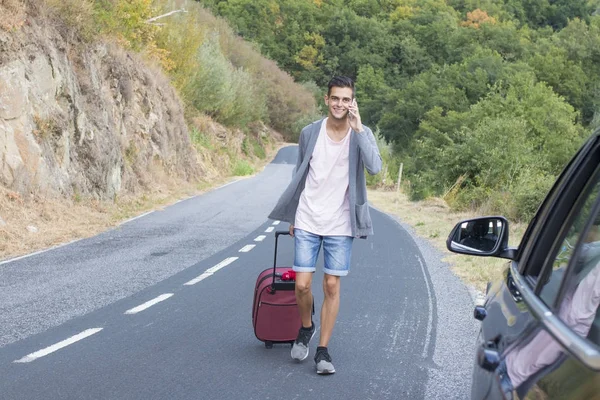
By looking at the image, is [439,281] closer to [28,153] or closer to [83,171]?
[28,153]

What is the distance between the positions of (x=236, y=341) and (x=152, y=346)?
0.68m

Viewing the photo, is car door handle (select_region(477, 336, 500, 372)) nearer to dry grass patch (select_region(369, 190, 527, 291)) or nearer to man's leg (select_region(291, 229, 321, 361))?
dry grass patch (select_region(369, 190, 527, 291))

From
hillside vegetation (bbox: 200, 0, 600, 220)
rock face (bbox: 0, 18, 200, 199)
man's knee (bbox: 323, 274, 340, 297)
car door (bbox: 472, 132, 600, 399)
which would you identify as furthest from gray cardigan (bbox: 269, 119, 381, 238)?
hillside vegetation (bbox: 200, 0, 600, 220)

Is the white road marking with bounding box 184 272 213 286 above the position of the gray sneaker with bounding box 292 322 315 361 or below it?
below

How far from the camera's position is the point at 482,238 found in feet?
10.1

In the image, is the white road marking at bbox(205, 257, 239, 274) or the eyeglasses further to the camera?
the white road marking at bbox(205, 257, 239, 274)

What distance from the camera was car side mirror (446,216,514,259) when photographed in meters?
2.96

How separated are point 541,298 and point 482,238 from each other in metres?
0.96

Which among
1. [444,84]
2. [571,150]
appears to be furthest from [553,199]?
[444,84]

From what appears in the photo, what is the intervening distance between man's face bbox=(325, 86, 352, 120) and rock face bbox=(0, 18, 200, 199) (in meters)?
11.7

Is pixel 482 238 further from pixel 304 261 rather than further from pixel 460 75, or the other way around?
pixel 460 75

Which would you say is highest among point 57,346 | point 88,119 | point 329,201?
point 329,201

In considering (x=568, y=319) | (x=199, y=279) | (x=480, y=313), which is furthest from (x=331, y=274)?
(x=199, y=279)

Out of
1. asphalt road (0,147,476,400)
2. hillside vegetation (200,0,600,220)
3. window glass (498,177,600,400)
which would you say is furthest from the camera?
hillside vegetation (200,0,600,220)
